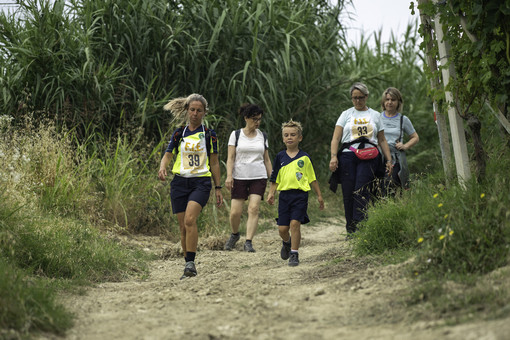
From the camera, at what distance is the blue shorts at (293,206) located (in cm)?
610

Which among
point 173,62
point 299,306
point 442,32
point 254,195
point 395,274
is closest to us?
point 299,306

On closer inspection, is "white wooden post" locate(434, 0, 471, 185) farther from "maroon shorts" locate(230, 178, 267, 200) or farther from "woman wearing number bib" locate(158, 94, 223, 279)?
"maroon shorts" locate(230, 178, 267, 200)

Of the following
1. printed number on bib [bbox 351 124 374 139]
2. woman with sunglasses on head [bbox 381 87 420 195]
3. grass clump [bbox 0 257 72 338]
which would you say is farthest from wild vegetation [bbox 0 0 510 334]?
printed number on bib [bbox 351 124 374 139]

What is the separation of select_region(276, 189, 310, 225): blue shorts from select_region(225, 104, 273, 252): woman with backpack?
1197mm

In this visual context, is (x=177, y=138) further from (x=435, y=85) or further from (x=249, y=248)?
(x=435, y=85)

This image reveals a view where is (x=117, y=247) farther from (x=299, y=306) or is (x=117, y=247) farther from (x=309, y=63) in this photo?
(x=309, y=63)

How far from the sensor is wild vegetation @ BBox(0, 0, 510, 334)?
457 cm

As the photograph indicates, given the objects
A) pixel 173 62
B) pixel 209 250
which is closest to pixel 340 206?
pixel 173 62

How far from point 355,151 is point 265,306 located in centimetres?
298

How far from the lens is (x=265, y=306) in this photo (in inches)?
172

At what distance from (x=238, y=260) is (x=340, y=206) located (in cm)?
533

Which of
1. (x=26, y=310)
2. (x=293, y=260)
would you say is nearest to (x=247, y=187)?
(x=293, y=260)

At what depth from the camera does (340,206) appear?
11.8 metres

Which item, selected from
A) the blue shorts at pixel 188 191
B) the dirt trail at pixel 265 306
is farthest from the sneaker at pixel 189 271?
the blue shorts at pixel 188 191
